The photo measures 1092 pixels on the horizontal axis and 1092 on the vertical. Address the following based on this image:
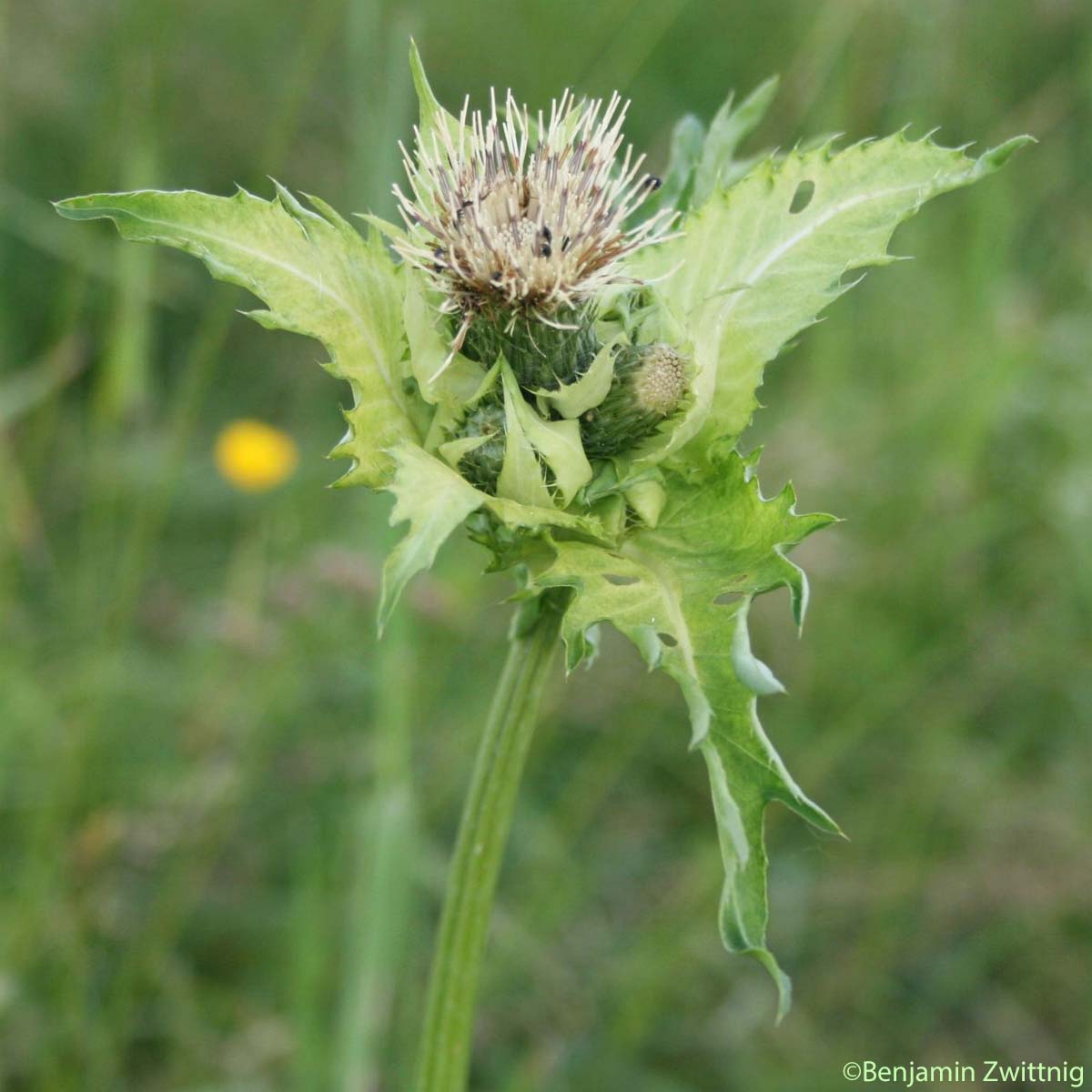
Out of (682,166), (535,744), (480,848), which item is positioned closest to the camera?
(480,848)

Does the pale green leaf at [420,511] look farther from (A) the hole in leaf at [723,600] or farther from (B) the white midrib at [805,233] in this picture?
(B) the white midrib at [805,233]

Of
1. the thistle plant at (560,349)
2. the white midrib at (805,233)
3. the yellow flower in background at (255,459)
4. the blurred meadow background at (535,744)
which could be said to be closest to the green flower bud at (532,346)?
the thistle plant at (560,349)

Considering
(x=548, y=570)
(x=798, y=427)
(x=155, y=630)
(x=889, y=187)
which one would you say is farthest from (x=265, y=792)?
(x=889, y=187)

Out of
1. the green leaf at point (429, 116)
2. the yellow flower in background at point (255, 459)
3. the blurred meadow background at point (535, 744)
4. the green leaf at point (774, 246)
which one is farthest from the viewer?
the yellow flower in background at point (255, 459)

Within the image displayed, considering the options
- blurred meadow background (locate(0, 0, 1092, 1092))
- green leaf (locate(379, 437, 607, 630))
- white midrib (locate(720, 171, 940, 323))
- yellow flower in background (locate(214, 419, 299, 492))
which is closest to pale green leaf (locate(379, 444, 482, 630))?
green leaf (locate(379, 437, 607, 630))

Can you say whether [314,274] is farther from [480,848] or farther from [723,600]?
[723,600]

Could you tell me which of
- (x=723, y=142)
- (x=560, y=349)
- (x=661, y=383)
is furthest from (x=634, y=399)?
(x=723, y=142)

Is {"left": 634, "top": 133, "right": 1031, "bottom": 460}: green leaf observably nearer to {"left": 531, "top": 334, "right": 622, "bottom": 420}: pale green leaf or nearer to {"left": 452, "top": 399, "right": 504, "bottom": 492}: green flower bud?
{"left": 531, "top": 334, "right": 622, "bottom": 420}: pale green leaf
